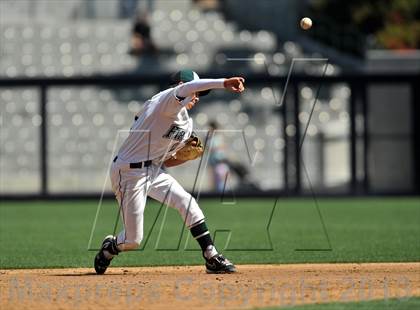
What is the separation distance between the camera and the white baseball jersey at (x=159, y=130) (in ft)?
32.2

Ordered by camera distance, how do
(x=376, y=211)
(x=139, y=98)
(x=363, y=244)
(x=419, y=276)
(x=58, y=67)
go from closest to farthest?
1. (x=419, y=276)
2. (x=363, y=244)
3. (x=376, y=211)
4. (x=139, y=98)
5. (x=58, y=67)

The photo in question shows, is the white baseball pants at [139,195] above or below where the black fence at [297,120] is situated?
above

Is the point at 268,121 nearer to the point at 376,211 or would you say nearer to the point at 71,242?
the point at 376,211

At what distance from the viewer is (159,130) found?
9.95m

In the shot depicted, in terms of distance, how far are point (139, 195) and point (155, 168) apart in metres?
0.31

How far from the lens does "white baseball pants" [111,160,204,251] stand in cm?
1003

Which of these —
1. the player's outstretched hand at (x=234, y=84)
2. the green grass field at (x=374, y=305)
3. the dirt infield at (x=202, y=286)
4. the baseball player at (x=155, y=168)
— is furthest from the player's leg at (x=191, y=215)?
the green grass field at (x=374, y=305)

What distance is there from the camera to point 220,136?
23.6 meters

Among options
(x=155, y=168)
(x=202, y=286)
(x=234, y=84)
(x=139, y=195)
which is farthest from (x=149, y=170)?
(x=202, y=286)

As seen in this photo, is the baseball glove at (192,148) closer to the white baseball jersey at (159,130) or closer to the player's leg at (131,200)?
the white baseball jersey at (159,130)

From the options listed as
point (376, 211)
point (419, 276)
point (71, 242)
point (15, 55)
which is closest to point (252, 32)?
point (15, 55)

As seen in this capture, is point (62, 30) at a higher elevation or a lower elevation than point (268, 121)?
higher

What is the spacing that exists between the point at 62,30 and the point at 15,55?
169 cm

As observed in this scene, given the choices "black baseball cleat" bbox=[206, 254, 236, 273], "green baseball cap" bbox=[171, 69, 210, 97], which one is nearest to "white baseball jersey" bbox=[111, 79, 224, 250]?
"green baseball cap" bbox=[171, 69, 210, 97]
